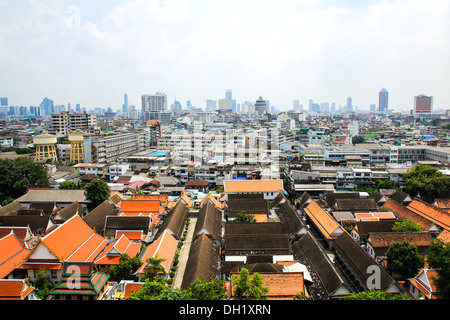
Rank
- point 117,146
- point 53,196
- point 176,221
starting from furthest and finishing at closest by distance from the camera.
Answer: point 117,146, point 53,196, point 176,221

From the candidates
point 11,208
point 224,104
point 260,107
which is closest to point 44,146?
point 11,208

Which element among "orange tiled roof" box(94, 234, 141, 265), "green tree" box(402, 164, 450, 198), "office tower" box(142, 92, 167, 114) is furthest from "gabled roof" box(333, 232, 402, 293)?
"office tower" box(142, 92, 167, 114)

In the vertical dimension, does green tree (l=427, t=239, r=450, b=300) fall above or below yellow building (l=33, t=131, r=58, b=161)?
below

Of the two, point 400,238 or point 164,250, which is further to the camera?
point 400,238

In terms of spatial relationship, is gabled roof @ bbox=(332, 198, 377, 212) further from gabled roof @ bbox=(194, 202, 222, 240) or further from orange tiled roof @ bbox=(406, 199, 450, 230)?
gabled roof @ bbox=(194, 202, 222, 240)

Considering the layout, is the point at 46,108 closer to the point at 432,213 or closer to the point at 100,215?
the point at 100,215

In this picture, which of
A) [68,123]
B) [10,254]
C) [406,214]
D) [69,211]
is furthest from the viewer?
[68,123]
